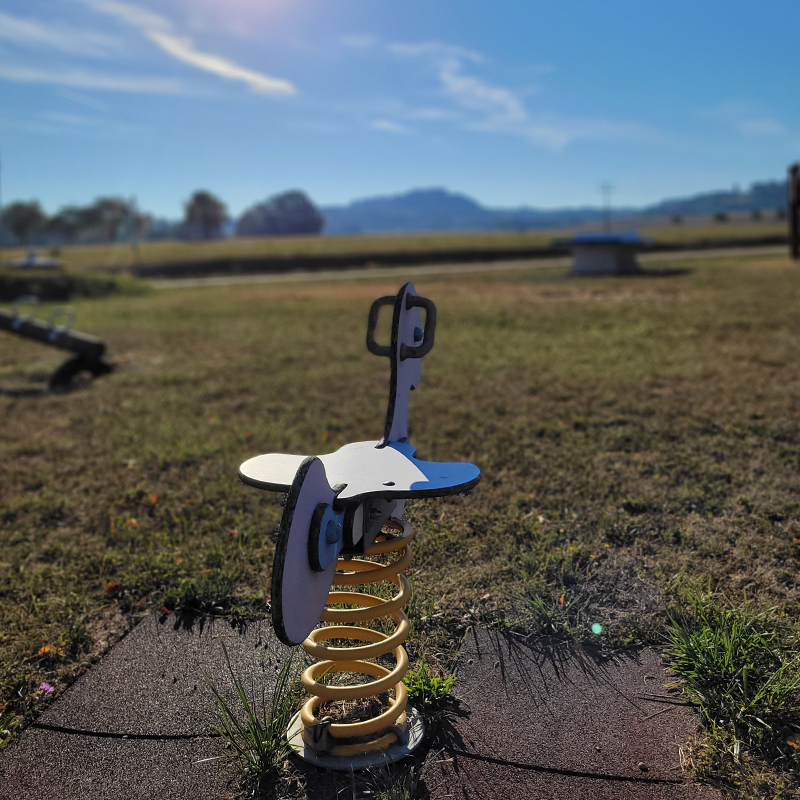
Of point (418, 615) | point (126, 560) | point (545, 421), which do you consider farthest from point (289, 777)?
point (545, 421)

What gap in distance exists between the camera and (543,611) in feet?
9.39

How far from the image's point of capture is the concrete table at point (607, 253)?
1920cm

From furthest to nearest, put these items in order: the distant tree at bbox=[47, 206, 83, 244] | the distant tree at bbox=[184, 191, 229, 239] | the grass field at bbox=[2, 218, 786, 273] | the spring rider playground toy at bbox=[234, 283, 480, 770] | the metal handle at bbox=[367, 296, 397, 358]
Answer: the distant tree at bbox=[184, 191, 229, 239] < the distant tree at bbox=[47, 206, 83, 244] < the grass field at bbox=[2, 218, 786, 273] < the metal handle at bbox=[367, 296, 397, 358] < the spring rider playground toy at bbox=[234, 283, 480, 770]

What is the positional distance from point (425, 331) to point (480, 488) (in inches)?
85.1

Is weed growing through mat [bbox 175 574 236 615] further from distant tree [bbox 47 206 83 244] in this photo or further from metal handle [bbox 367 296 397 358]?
distant tree [bbox 47 206 83 244]

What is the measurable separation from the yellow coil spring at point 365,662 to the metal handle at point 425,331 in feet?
2.06

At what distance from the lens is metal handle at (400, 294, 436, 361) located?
7.54 ft

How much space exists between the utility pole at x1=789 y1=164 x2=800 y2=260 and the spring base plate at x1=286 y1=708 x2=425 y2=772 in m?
21.8

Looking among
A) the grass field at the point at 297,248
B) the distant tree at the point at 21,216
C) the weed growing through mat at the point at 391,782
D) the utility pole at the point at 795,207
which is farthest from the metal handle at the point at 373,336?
the distant tree at the point at 21,216

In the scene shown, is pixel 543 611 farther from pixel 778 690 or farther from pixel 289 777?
pixel 289 777

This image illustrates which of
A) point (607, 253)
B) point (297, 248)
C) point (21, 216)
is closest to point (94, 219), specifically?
point (21, 216)

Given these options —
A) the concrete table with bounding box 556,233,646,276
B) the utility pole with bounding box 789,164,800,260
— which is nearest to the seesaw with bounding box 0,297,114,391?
the concrete table with bounding box 556,233,646,276

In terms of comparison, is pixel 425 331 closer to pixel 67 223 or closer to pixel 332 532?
pixel 332 532

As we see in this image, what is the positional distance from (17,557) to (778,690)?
12.2ft
